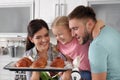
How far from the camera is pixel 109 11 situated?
215cm

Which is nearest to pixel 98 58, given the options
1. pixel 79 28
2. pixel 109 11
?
pixel 79 28

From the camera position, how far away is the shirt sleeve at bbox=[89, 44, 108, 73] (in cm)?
100

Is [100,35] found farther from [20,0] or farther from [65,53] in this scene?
[20,0]

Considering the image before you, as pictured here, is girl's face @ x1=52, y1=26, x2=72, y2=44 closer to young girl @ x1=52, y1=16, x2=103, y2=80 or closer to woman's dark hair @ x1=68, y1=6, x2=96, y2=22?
young girl @ x1=52, y1=16, x2=103, y2=80

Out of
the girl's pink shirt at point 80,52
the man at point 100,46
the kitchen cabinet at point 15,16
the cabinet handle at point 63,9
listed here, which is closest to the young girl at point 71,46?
the girl's pink shirt at point 80,52

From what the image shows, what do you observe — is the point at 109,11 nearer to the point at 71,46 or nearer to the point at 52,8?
the point at 52,8

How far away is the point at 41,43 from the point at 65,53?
0.15 meters

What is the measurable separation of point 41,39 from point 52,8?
102cm

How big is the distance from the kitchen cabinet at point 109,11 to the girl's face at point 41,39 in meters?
0.98

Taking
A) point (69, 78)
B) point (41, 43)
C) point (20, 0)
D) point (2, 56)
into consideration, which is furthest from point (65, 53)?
point (2, 56)

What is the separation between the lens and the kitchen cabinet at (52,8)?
2172 mm

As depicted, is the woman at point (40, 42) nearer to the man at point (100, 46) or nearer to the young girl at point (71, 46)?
the young girl at point (71, 46)

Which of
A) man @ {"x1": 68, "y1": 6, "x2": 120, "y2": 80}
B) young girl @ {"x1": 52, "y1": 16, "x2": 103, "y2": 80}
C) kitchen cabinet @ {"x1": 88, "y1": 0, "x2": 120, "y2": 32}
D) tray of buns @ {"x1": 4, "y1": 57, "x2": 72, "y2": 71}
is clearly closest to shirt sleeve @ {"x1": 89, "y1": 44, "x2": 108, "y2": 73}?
man @ {"x1": 68, "y1": 6, "x2": 120, "y2": 80}

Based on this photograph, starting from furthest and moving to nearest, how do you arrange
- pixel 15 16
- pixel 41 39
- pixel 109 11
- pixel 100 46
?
pixel 15 16 < pixel 109 11 < pixel 41 39 < pixel 100 46
